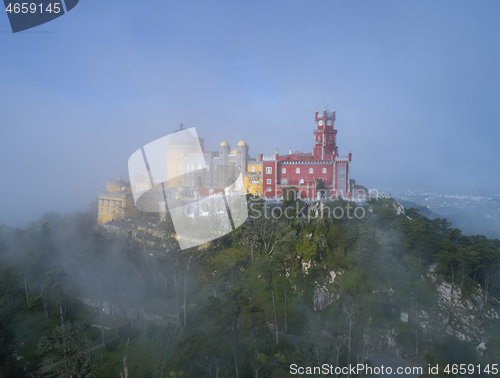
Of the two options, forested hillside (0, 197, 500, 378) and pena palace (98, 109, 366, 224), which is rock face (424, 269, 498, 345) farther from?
pena palace (98, 109, 366, 224)

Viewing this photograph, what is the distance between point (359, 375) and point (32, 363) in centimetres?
1967

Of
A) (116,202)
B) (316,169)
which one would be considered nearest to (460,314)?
(316,169)

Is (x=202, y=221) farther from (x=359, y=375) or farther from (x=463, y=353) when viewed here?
(x=463, y=353)

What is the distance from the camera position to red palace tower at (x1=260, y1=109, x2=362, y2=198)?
31.8 m

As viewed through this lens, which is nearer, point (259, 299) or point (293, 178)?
point (259, 299)

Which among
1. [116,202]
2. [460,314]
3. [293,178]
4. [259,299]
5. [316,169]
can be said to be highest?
[316,169]

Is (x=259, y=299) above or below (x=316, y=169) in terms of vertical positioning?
below

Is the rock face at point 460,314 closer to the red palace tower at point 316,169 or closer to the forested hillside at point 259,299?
the forested hillside at point 259,299

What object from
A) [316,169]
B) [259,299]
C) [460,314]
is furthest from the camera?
[316,169]

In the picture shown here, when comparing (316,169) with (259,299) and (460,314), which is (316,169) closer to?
(259,299)


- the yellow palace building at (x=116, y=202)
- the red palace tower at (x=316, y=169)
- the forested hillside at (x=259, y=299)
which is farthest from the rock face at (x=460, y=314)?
the yellow palace building at (x=116, y=202)

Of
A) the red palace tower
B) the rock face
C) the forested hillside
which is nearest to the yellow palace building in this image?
the forested hillside

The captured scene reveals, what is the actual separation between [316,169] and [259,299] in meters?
18.4

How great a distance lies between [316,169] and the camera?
3241cm
